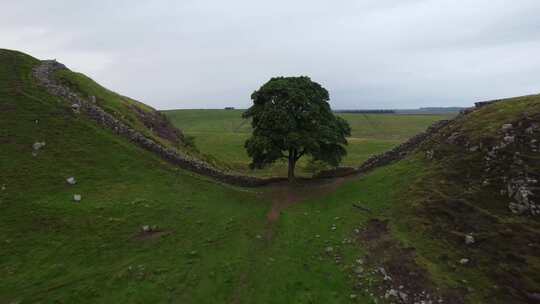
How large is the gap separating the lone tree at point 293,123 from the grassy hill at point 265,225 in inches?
159

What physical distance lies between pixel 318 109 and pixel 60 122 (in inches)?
1118

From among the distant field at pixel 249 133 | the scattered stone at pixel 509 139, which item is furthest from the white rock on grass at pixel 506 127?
the distant field at pixel 249 133

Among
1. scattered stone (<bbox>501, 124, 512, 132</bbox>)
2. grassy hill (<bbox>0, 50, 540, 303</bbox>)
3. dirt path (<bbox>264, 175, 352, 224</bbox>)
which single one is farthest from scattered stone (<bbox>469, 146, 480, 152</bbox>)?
dirt path (<bbox>264, 175, 352, 224</bbox>)

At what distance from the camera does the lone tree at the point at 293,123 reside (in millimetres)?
32750

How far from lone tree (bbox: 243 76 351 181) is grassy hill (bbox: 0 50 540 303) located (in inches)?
159

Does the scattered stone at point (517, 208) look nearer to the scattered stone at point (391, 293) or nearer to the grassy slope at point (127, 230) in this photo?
the grassy slope at point (127, 230)

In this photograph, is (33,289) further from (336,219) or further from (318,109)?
(318,109)

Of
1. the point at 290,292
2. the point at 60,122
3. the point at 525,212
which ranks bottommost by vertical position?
the point at 290,292

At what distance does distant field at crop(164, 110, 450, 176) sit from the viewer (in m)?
68.7

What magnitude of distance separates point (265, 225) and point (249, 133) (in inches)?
4353

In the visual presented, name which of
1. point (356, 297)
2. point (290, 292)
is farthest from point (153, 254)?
point (356, 297)

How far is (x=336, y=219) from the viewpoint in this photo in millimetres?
26844

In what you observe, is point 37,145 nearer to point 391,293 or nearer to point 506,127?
point 391,293

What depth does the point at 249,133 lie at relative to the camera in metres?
136
